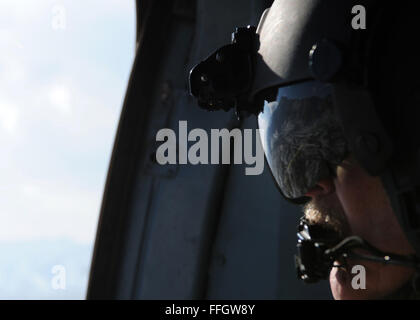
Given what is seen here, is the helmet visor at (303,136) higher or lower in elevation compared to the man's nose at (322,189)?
higher

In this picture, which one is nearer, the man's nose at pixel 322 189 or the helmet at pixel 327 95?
the helmet at pixel 327 95

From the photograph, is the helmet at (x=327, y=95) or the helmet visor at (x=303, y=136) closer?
the helmet at (x=327, y=95)

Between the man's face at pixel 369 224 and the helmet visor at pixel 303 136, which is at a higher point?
the helmet visor at pixel 303 136

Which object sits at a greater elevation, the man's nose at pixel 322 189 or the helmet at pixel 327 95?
the helmet at pixel 327 95

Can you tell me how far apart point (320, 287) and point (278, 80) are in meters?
0.89

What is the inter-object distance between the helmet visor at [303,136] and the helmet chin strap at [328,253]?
0.10 meters

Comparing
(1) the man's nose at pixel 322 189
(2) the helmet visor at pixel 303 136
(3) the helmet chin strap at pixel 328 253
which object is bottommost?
(3) the helmet chin strap at pixel 328 253

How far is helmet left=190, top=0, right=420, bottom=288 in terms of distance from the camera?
45.7 inches

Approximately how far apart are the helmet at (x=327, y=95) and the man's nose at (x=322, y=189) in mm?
16

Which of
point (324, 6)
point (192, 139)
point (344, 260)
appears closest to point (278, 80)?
point (324, 6)

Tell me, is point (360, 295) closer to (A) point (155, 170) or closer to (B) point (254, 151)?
(B) point (254, 151)

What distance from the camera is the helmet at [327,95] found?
1.16 m

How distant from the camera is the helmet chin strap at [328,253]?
1.21 metres

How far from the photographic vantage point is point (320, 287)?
1974mm
